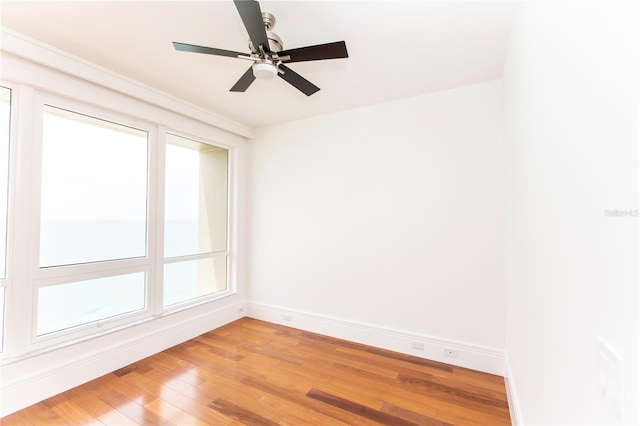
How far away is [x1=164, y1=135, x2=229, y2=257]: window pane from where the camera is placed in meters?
3.20

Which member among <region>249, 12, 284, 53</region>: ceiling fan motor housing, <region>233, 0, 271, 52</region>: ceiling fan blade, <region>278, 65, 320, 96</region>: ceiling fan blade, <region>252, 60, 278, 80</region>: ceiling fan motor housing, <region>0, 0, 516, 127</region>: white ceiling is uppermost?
<region>0, 0, 516, 127</region>: white ceiling

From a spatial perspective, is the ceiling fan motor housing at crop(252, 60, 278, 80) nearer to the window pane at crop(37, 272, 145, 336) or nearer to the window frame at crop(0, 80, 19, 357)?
the window frame at crop(0, 80, 19, 357)

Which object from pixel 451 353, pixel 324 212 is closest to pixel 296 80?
pixel 324 212

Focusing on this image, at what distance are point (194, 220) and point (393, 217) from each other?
2.49m

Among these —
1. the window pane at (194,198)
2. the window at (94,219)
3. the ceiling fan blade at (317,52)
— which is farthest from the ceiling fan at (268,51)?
the window pane at (194,198)

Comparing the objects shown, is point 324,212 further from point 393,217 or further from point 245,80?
point 245,80

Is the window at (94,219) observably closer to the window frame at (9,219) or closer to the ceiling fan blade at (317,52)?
the window frame at (9,219)

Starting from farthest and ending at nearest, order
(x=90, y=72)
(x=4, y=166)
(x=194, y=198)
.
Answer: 1. (x=194, y=198)
2. (x=90, y=72)
3. (x=4, y=166)

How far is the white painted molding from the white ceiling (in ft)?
0.20

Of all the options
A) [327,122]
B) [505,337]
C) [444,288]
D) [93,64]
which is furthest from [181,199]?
[505,337]

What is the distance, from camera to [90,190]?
8.39ft

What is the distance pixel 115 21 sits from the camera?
1829 mm

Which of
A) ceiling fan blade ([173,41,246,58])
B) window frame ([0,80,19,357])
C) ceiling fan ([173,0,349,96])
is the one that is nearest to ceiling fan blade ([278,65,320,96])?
ceiling fan ([173,0,349,96])

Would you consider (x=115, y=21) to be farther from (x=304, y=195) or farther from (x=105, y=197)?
(x=304, y=195)
